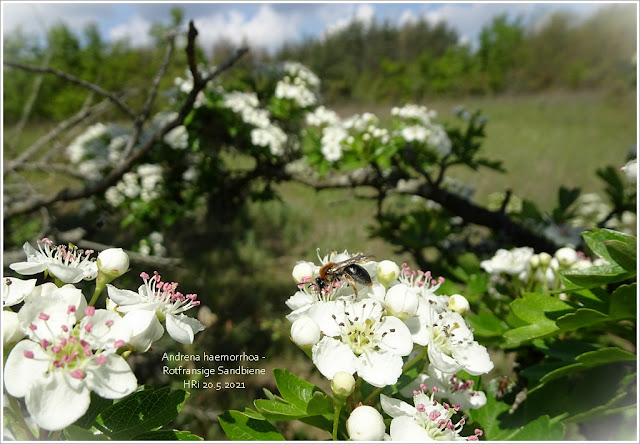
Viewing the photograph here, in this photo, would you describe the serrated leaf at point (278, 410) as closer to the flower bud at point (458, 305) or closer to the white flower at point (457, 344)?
the white flower at point (457, 344)

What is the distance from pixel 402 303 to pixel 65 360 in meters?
0.59

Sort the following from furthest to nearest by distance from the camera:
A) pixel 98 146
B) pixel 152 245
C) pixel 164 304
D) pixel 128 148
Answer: pixel 98 146
pixel 152 245
pixel 128 148
pixel 164 304

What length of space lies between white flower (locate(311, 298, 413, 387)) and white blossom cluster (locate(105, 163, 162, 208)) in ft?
7.58

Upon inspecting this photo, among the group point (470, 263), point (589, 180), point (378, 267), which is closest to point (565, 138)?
point (589, 180)

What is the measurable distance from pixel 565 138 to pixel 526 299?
11.7 m

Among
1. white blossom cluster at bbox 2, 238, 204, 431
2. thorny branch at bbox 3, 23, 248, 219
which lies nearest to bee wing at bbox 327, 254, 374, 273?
white blossom cluster at bbox 2, 238, 204, 431

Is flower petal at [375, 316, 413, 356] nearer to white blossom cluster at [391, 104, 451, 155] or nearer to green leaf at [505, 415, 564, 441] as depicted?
green leaf at [505, 415, 564, 441]

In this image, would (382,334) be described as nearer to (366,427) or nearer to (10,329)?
(366,427)

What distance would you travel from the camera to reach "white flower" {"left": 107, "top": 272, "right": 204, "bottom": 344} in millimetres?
828

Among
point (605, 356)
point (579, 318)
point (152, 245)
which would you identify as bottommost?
point (152, 245)

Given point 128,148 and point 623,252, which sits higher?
point 623,252

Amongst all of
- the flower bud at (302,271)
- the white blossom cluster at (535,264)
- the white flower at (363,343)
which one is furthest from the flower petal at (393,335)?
the white blossom cluster at (535,264)

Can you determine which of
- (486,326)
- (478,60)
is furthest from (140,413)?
(478,60)

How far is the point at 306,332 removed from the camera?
820 millimetres
